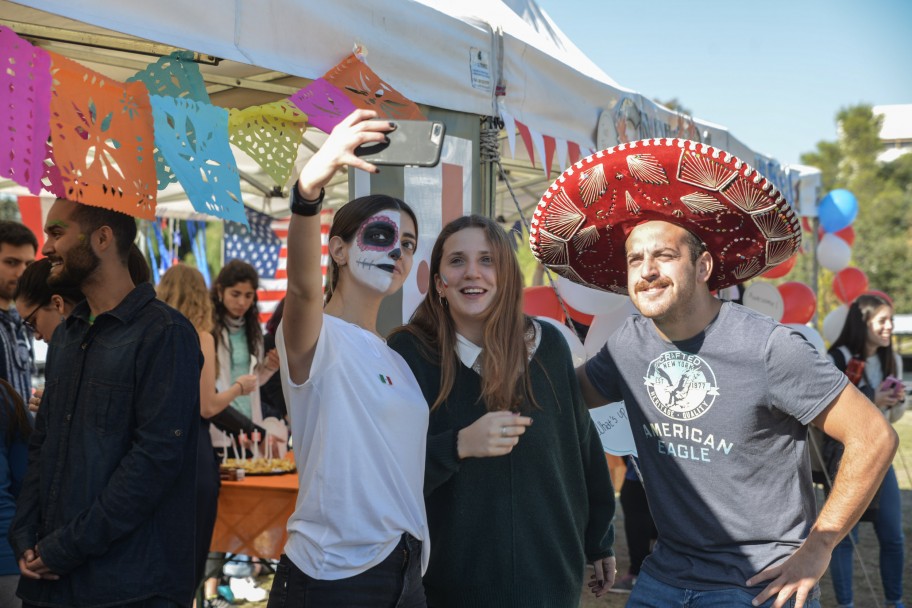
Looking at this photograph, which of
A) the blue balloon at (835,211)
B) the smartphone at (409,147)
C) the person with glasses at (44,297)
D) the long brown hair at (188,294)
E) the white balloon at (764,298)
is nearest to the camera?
the smartphone at (409,147)

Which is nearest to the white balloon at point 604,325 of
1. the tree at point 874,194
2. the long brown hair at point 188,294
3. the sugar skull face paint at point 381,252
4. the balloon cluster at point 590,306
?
the balloon cluster at point 590,306

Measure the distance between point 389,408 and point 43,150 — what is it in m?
0.99

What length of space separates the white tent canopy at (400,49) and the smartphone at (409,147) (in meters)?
0.89

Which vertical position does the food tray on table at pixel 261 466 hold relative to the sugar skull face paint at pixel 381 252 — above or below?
below

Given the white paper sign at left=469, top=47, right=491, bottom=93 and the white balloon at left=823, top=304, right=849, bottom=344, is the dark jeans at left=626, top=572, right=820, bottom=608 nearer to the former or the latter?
the white paper sign at left=469, top=47, right=491, bottom=93

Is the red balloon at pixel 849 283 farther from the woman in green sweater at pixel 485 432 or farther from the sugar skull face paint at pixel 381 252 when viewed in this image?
the sugar skull face paint at pixel 381 252

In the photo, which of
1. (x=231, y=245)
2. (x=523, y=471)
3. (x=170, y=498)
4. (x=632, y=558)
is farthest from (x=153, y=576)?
(x=231, y=245)

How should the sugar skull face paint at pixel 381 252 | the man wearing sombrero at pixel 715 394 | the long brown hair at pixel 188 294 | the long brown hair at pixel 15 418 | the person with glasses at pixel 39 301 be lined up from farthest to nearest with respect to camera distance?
the long brown hair at pixel 188 294 → the person with glasses at pixel 39 301 → the long brown hair at pixel 15 418 → the sugar skull face paint at pixel 381 252 → the man wearing sombrero at pixel 715 394

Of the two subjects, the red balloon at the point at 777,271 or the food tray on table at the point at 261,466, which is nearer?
the red balloon at the point at 777,271

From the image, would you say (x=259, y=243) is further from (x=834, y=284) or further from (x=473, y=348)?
(x=834, y=284)

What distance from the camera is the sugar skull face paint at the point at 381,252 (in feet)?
7.17

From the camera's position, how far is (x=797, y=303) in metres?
7.78

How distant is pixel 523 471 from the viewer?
2207mm

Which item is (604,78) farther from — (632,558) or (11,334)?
(11,334)
